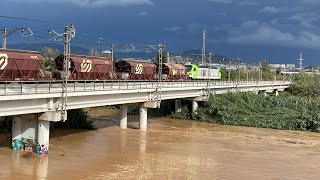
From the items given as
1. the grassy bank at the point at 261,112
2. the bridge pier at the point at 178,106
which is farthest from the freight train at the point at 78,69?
the grassy bank at the point at 261,112

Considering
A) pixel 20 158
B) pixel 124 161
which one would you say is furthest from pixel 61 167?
pixel 124 161

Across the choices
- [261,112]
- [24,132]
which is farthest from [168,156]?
[261,112]

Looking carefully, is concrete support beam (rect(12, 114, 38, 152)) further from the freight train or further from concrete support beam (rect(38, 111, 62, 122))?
the freight train

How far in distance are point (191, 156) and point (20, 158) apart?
1263cm

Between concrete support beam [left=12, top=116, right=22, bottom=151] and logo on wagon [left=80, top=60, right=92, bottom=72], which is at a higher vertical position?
logo on wagon [left=80, top=60, right=92, bottom=72]

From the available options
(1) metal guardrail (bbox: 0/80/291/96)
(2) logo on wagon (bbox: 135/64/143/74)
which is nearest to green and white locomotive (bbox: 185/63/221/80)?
(2) logo on wagon (bbox: 135/64/143/74)

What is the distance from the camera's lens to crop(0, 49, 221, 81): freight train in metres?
32.8

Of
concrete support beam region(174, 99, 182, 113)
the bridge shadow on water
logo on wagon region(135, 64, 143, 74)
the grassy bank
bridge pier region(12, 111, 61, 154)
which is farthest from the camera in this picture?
concrete support beam region(174, 99, 182, 113)

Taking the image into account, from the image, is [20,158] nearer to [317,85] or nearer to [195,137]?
[195,137]

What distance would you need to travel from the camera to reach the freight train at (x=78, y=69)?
108 ft

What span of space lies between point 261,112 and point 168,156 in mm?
32072

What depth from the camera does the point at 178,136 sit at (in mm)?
43688

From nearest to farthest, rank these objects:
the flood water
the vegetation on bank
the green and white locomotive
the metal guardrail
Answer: the metal guardrail, the flood water, the green and white locomotive, the vegetation on bank

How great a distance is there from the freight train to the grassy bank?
967 cm
